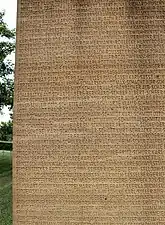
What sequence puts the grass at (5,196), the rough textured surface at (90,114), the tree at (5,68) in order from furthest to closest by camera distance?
the tree at (5,68) → the grass at (5,196) → the rough textured surface at (90,114)

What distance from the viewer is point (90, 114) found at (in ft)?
11.0

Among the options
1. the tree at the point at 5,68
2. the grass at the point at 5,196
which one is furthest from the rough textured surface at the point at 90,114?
Result: the tree at the point at 5,68

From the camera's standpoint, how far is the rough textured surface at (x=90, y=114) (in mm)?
3279

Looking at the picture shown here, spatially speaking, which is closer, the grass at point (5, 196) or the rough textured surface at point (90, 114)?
the rough textured surface at point (90, 114)

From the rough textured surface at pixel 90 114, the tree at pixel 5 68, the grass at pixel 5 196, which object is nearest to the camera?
the rough textured surface at pixel 90 114

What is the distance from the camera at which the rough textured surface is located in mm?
3279

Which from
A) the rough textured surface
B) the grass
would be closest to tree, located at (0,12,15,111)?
the grass

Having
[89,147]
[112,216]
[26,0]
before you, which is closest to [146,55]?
[89,147]

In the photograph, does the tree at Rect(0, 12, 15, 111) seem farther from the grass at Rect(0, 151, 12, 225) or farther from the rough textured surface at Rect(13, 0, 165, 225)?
the rough textured surface at Rect(13, 0, 165, 225)

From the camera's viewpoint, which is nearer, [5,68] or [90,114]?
[90,114]

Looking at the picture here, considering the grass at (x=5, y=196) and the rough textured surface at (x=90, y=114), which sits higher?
the rough textured surface at (x=90, y=114)

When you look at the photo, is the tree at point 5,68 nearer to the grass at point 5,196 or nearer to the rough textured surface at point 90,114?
the grass at point 5,196

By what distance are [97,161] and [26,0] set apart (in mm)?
1757

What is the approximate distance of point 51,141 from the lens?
3.36 m
